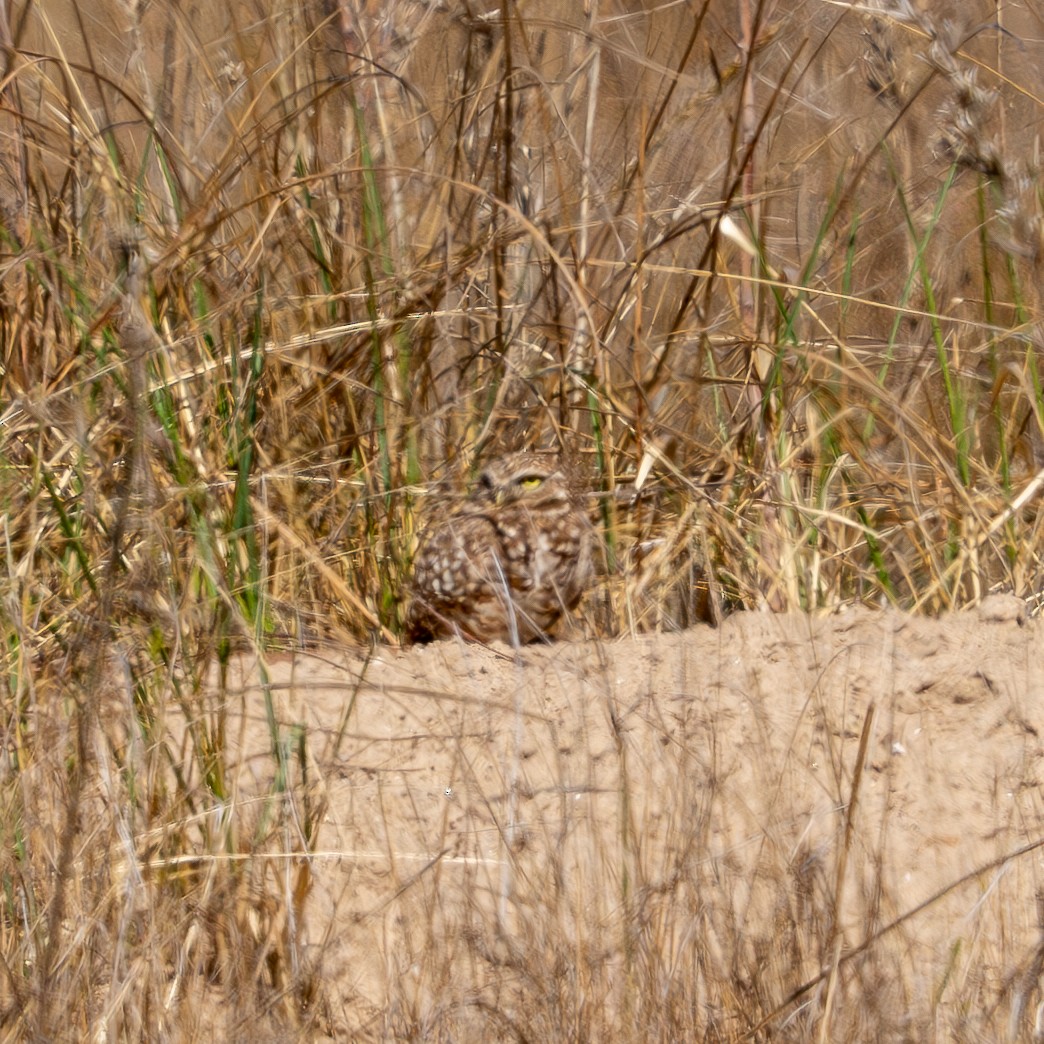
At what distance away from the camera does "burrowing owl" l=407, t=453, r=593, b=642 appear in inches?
108

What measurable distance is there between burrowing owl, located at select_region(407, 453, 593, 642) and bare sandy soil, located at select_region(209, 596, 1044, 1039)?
0.88 feet

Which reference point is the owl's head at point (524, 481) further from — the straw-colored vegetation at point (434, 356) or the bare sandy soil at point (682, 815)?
the bare sandy soil at point (682, 815)

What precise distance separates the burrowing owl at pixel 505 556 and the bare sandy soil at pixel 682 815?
0.27 m

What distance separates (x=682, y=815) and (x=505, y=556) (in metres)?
0.95

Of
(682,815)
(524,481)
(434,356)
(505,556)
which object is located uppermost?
(434,356)

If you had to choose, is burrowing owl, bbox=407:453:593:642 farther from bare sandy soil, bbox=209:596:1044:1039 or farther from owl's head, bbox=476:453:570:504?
bare sandy soil, bbox=209:596:1044:1039

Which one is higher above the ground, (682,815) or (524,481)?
(524,481)

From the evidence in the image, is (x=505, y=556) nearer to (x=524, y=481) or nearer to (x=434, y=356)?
(x=524, y=481)

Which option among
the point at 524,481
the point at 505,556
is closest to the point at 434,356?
the point at 524,481

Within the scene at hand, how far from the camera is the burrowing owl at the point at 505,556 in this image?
2.75 meters

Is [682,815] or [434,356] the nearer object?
[682,815]

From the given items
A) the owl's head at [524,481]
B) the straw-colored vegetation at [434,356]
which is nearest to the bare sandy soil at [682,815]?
the straw-colored vegetation at [434,356]

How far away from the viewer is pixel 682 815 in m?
1.98

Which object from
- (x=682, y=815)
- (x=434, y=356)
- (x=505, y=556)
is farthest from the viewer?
(x=434, y=356)
